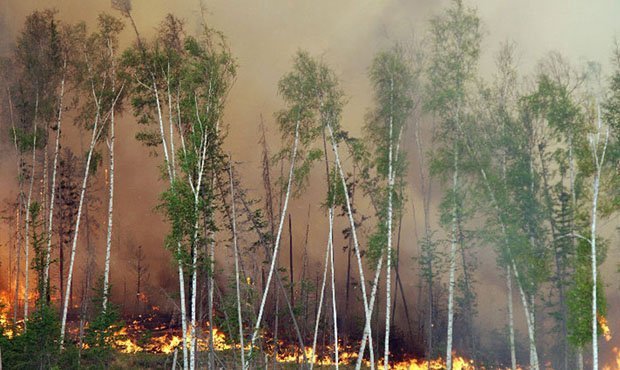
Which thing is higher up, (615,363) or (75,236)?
(75,236)

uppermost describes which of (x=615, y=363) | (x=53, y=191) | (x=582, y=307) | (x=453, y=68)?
(x=453, y=68)

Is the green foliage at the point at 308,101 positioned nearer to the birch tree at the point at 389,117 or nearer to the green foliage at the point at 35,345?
the birch tree at the point at 389,117

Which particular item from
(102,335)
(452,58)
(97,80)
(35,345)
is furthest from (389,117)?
(35,345)

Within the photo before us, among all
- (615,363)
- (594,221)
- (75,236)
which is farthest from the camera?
(615,363)

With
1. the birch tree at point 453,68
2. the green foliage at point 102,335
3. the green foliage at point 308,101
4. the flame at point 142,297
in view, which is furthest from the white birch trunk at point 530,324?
the flame at point 142,297

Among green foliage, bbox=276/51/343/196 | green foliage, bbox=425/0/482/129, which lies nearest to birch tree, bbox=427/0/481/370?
Result: green foliage, bbox=425/0/482/129

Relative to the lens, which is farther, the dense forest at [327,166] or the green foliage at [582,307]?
the dense forest at [327,166]

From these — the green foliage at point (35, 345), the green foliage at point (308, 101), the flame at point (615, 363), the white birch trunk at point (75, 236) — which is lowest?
the flame at point (615, 363)

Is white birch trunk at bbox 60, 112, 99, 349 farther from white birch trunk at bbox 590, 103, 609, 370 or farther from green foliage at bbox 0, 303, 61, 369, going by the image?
white birch trunk at bbox 590, 103, 609, 370

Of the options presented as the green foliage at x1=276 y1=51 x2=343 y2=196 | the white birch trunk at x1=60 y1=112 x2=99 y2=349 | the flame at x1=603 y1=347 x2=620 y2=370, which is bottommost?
the flame at x1=603 y1=347 x2=620 y2=370

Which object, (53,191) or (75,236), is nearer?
(75,236)

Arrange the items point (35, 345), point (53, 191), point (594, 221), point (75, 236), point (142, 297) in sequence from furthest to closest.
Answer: point (142, 297), point (53, 191), point (75, 236), point (594, 221), point (35, 345)

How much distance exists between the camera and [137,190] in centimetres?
2456

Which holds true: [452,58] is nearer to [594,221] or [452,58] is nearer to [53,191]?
[594,221]
